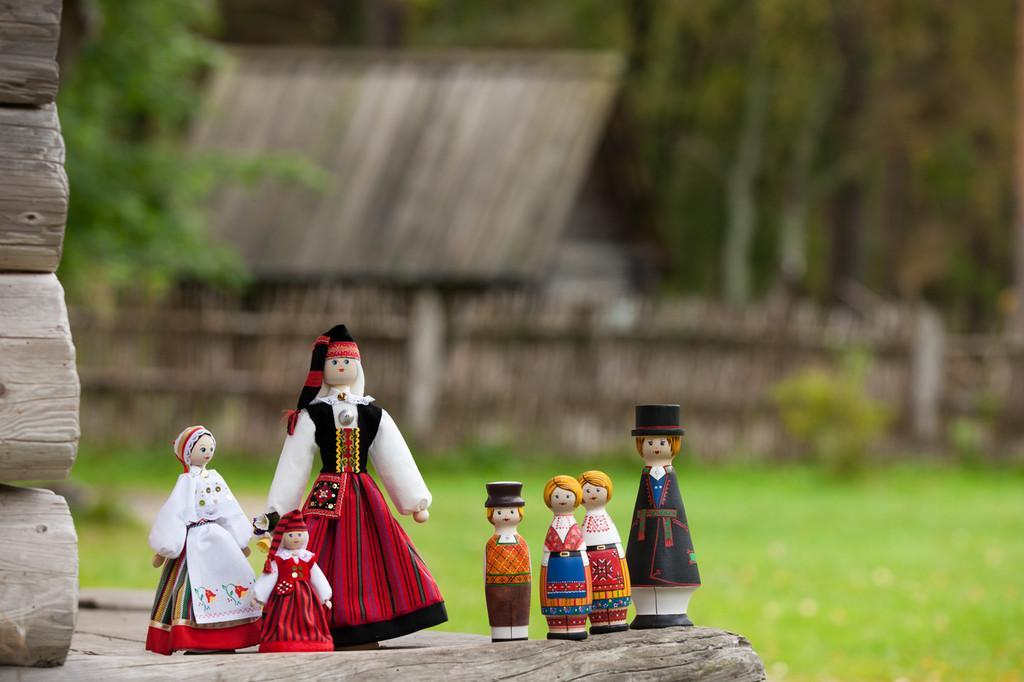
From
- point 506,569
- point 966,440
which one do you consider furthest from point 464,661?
point 966,440

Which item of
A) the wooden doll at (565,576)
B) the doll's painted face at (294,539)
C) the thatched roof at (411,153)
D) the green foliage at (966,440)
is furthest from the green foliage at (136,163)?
the wooden doll at (565,576)

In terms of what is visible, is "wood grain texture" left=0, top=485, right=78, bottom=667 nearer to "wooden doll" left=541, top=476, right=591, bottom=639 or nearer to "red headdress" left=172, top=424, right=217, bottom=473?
"red headdress" left=172, top=424, right=217, bottom=473

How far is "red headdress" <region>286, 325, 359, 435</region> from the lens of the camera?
3875 mm

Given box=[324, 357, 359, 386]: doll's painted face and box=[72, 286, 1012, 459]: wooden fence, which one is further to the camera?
box=[72, 286, 1012, 459]: wooden fence

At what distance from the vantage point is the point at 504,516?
3762 mm

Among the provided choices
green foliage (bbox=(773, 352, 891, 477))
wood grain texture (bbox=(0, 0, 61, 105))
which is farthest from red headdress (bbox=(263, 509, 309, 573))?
green foliage (bbox=(773, 352, 891, 477))

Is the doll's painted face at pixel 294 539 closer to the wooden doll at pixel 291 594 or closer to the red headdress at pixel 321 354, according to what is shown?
the wooden doll at pixel 291 594

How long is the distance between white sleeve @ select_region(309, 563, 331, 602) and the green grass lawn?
3421 mm

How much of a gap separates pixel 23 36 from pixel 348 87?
1685cm

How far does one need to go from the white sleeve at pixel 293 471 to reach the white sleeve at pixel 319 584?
19 cm

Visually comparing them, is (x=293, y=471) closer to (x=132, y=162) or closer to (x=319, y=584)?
(x=319, y=584)

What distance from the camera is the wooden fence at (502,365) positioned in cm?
1577

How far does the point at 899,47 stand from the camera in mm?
24812

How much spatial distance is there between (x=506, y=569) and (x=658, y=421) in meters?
0.62
